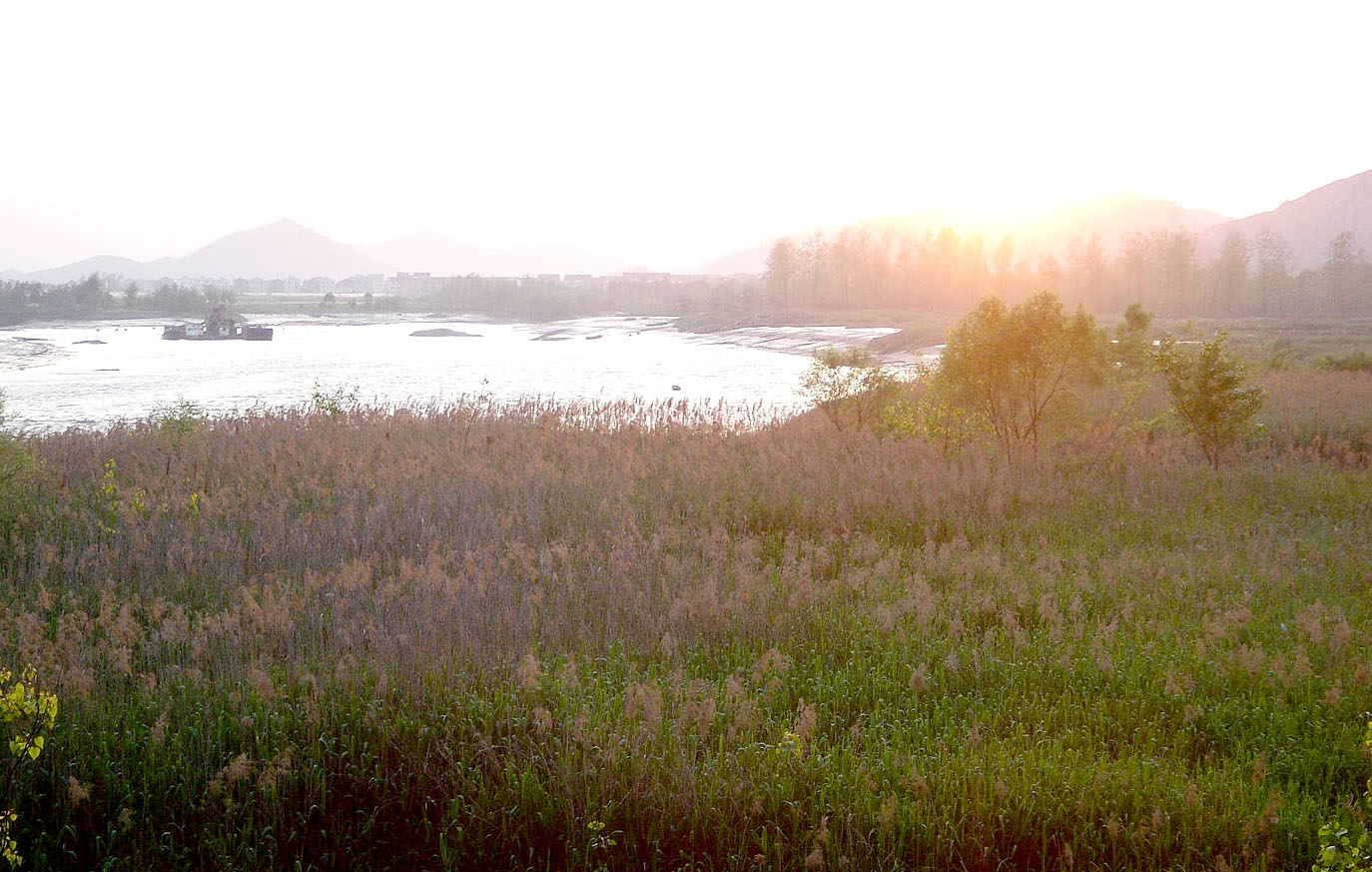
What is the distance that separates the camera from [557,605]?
8.38 meters

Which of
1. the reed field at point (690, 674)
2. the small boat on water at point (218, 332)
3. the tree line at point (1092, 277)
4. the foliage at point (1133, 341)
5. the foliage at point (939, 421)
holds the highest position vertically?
the tree line at point (1092, 277)

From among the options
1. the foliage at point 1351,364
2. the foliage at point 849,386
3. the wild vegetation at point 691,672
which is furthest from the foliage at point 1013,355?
the foliage at point 1351,364

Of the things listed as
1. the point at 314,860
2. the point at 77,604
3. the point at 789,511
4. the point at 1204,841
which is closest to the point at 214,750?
the point at 314,860

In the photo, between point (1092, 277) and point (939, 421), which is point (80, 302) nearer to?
point (939, 421)

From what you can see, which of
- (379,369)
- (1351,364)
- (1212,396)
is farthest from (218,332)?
(1212,396)

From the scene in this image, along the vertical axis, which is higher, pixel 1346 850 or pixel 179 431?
pixel 179 431

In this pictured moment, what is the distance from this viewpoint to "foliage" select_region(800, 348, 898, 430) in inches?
783

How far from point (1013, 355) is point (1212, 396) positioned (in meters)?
3.38

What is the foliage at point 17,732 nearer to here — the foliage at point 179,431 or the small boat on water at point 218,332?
the foliage at point 179,431

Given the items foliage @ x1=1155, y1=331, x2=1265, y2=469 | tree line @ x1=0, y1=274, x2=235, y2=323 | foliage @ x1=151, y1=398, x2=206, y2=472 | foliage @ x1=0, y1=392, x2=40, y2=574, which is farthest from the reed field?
tree line @ x1=0, y1=274, x2=235, y2=323

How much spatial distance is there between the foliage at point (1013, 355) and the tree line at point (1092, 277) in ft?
230

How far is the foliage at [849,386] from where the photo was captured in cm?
1989

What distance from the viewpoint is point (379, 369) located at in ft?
168

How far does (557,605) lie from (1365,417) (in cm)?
1961
